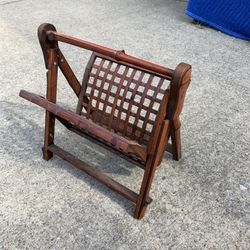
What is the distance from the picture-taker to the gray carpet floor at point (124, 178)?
1.74m

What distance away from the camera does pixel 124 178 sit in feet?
6.79

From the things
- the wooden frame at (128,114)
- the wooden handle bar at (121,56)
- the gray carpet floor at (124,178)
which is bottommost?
the gray carpet floor at (124,178)

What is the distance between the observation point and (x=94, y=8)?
5008 millimetres

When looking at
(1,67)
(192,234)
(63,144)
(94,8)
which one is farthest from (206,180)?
(94,8)

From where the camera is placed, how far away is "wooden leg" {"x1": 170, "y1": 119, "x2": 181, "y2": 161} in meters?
1.88

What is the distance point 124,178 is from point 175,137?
41cm

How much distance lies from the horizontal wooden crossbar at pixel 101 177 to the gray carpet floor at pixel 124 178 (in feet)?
0.38

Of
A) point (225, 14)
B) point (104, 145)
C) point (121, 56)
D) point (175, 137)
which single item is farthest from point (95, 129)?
point (225, 14)

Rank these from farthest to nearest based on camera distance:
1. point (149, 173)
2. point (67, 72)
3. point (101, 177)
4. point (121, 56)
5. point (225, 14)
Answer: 1. point (225, 14)
2. point (67, 72)
3. point (101, 177)
4. point (149, 173)
5. point (121, 56)

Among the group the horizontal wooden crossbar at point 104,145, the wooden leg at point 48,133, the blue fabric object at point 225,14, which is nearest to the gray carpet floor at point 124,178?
the wooden leg at point 48,133

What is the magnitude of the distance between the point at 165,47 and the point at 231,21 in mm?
1164

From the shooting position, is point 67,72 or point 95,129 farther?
point 67,72

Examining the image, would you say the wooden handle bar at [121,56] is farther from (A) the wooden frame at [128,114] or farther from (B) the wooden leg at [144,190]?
(B) the wooden leg at [144,190]

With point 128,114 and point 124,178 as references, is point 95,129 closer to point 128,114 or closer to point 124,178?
point 128,114
